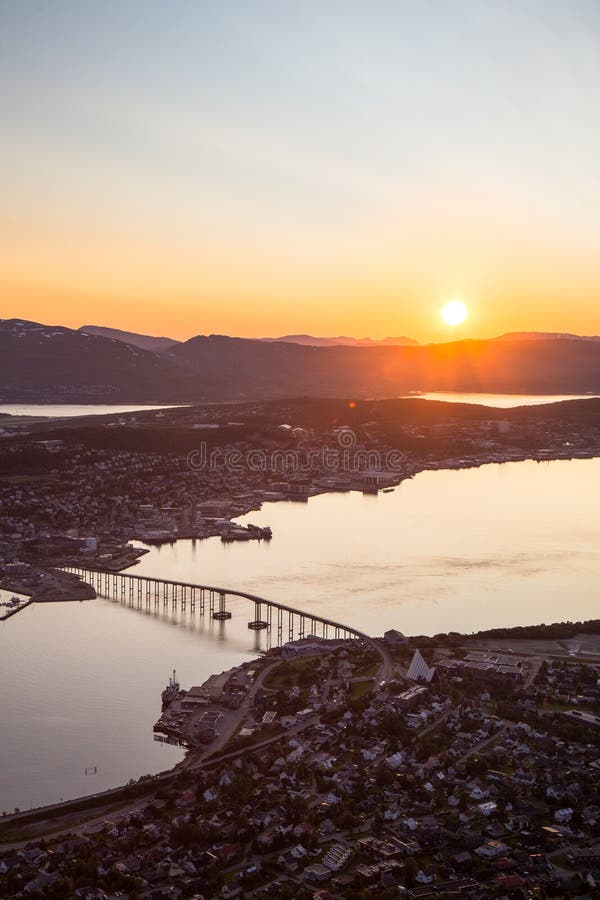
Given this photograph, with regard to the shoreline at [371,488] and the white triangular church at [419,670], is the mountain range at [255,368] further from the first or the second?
the white triangular church at [419,670]

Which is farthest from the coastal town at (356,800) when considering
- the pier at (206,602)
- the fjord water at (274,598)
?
the pier at (206,602)

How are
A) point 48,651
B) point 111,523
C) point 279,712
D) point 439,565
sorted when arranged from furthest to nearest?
point 111,523
point 439,565
point 48,651
point 279,712

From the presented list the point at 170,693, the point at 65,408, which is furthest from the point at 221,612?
the point at 65,408

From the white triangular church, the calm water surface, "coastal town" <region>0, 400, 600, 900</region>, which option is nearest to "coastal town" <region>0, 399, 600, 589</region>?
"coastal town" <region>0, 400, 600, 900</region>

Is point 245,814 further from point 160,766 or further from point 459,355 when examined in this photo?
point 459,355

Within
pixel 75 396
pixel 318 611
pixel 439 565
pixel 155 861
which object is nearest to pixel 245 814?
pixel 155 861

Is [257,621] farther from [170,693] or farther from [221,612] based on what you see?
[170,693]
